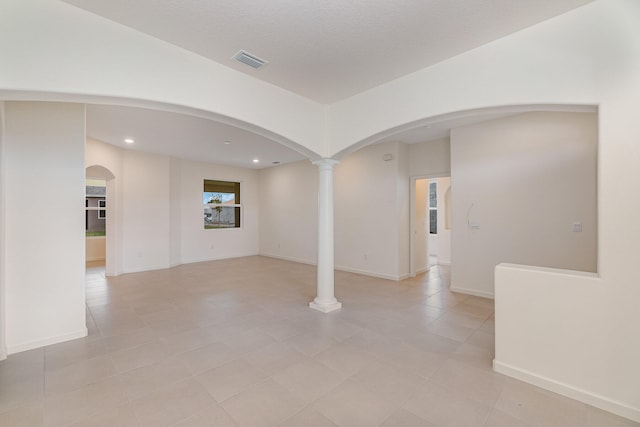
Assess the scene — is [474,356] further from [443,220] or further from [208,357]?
[443,220]

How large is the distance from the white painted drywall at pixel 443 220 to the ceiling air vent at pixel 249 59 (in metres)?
6.70

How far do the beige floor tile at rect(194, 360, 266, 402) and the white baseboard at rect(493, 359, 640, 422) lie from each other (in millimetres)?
2143

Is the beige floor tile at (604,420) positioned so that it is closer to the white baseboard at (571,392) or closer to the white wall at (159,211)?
the white baseboard at (571,392)

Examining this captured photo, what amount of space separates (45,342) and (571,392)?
4.98 metres

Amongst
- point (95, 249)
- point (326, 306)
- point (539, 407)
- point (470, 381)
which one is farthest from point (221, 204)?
point (539, 407)

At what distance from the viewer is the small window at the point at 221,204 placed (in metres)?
8.48

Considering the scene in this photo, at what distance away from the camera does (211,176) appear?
27.3 ft

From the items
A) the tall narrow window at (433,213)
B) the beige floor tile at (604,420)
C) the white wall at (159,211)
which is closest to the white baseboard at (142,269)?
the white wall at (159,211)

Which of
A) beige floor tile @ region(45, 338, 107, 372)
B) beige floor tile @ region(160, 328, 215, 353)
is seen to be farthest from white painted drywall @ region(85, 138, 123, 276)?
beige floor tile @ region(160, 328, 215, 353)

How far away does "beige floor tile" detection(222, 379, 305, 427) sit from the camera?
6.22 ft

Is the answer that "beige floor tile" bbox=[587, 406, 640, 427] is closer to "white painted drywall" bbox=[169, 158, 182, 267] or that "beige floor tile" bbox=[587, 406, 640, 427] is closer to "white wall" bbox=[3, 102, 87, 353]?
"white wall" bbox=[3, 102, 87, 353]

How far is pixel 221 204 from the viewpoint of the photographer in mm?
8812

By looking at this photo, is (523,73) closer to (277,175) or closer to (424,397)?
(424,397)

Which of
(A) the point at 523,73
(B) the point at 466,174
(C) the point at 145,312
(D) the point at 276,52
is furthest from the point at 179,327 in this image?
(B) the point at 466,174
